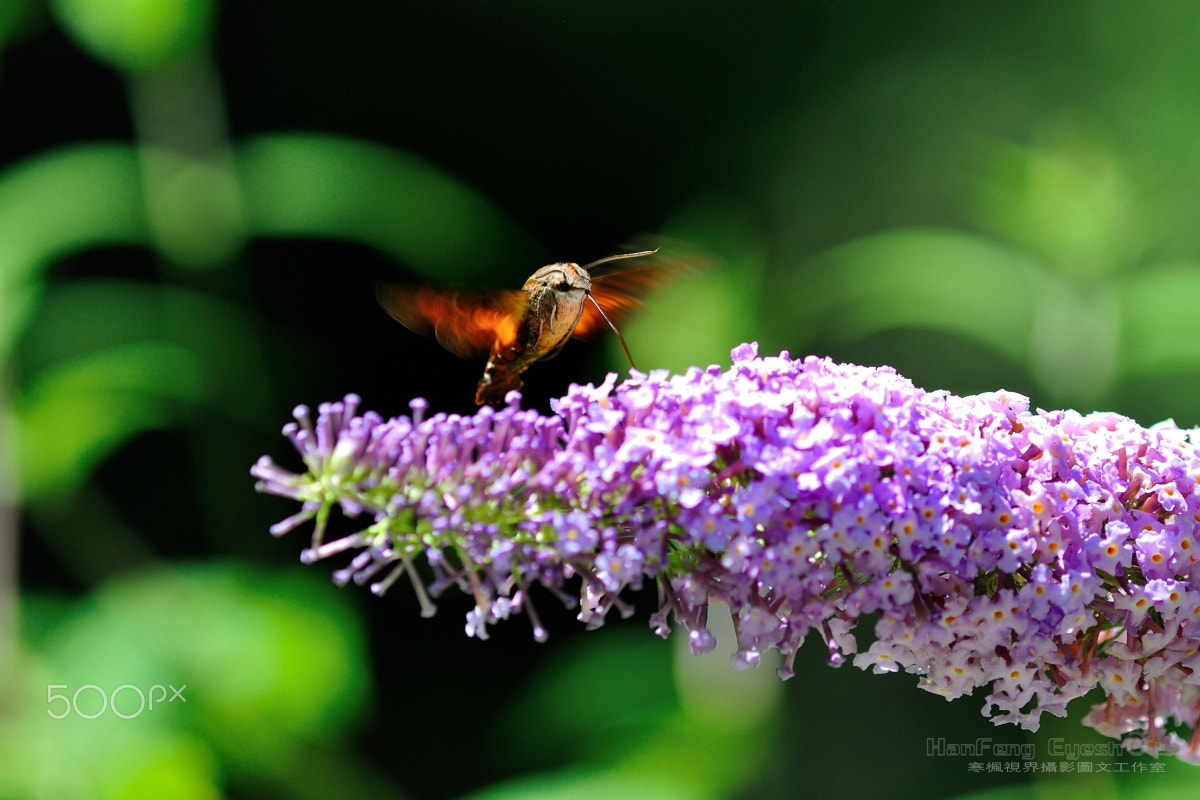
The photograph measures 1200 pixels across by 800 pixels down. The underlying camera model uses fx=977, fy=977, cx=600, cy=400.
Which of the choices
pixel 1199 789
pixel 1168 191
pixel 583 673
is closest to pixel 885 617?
pixel 1199 789

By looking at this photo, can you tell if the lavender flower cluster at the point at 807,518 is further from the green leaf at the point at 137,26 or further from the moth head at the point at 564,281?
the green leaf at the point at 137,26

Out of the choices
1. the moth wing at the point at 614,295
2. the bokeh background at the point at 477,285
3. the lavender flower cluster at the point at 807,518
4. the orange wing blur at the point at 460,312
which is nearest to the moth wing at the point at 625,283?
the moth wing at the point at 614,295

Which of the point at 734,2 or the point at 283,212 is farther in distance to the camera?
the point at 734,2

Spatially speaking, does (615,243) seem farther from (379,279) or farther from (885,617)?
(885,617)

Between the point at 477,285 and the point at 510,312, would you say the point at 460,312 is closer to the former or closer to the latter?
the point at 510,312

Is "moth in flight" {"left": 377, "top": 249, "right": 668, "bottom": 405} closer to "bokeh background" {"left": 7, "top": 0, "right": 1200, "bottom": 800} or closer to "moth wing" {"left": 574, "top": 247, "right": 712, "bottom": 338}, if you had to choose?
"moth wing" {"left": 574, "top": 247, "right": 712, "bottom": 338}

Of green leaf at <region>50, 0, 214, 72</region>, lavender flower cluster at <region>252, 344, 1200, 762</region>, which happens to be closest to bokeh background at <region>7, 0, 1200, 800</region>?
green leaf at <region>50, 0, 214, 72</region>
